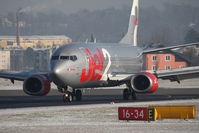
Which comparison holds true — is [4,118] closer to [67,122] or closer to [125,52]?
[67,122]

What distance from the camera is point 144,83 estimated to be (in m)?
41.6

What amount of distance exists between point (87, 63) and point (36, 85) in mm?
4573

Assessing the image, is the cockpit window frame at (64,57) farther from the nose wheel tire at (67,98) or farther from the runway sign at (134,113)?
the runway sign at (134,113)

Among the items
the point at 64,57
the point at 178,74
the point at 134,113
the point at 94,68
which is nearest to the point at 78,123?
the point at 134,113

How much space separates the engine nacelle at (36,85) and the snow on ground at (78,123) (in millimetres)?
8265

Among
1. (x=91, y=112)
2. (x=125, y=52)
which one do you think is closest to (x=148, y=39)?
(x=125, y=52)

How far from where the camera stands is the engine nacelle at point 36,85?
39.5 m

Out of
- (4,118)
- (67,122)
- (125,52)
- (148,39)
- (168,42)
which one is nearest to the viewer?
(67,122)

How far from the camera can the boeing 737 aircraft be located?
123ft

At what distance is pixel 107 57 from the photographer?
4362cm

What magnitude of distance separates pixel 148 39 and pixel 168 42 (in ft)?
46.6

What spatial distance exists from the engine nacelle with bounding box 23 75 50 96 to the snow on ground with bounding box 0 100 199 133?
8265 millimetres

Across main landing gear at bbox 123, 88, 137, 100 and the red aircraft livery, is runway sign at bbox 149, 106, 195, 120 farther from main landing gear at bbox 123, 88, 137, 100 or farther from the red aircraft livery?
main landing gear at bbox 123, 88, 137, 100

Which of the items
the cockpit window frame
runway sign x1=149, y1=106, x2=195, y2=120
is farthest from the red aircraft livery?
runway sign x1=149, y1=106, x2=195, y2=120
